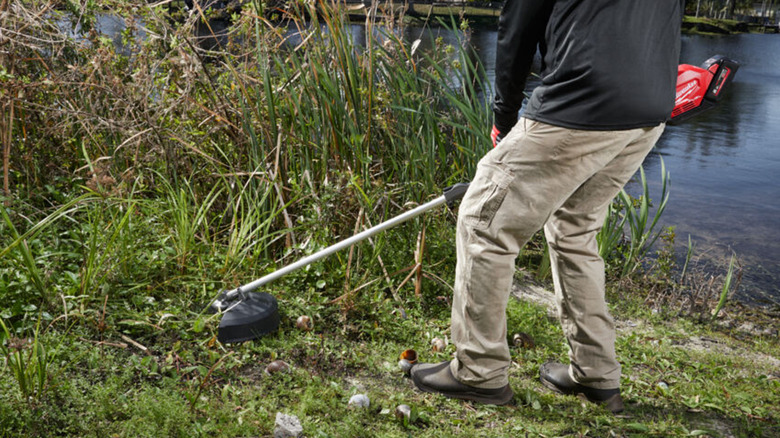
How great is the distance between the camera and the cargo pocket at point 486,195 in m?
→ 2.10

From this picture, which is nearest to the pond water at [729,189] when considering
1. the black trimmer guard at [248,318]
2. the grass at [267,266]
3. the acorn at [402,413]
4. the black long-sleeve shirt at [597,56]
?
the grass at [267,266]

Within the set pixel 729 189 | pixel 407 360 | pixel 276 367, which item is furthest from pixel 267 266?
pixel 729 189

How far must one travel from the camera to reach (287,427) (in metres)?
2.12

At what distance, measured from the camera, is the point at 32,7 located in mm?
3473

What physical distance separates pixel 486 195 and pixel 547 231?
40 centimetres

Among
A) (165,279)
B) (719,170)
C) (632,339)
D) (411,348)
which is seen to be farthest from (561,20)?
(719,170)

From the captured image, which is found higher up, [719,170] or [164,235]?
[164,235]

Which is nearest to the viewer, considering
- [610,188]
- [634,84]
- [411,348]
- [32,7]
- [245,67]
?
[634,84]

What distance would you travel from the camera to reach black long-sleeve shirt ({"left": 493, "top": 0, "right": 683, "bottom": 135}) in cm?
195

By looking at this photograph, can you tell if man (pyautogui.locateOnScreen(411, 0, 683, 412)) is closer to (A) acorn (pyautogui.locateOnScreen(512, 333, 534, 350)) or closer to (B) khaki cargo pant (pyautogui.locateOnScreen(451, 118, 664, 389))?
(B) khaki cargo pant (pyautogui.locateOnScreen(451, 118, 664, 389))

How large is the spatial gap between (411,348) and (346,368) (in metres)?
0.32

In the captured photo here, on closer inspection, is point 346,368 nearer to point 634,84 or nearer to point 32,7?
point 634,84

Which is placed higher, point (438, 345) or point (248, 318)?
point (248, 318)

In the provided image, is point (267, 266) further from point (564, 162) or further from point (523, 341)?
point (564, 162)
